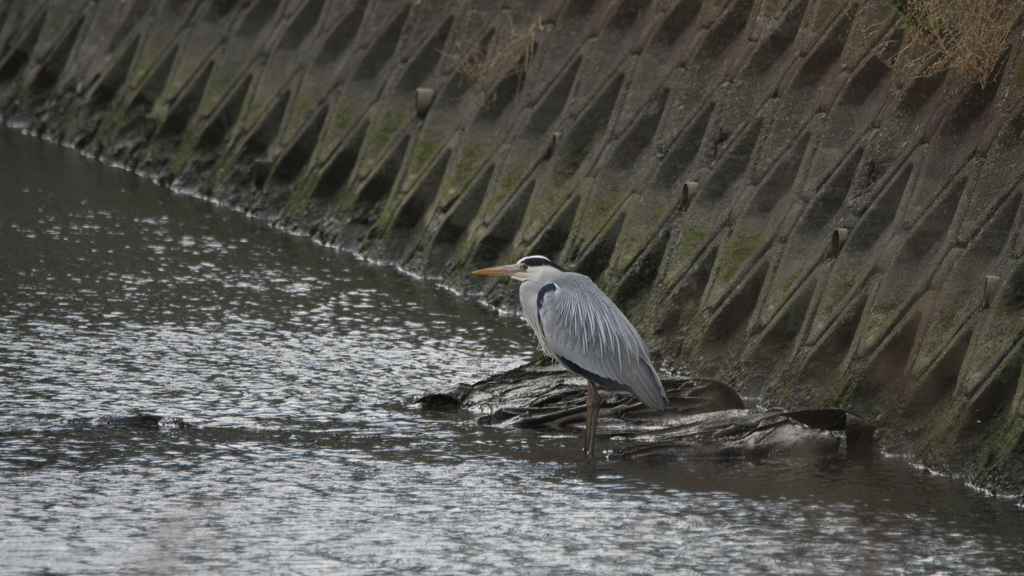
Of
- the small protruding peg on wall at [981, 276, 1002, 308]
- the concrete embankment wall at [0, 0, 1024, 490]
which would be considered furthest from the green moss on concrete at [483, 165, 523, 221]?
the small protruding peg on wall at [981, 276, 1002, 308]

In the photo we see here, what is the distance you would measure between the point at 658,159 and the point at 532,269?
3.63 m

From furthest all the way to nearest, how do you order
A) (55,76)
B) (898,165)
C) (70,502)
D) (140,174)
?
Answer: (55,76) → (140,174) → (898,165) → (70,502)

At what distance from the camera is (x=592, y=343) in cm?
947

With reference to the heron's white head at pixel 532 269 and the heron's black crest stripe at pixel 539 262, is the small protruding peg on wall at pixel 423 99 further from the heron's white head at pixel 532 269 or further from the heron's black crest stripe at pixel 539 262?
the heron's black crest stripe at pixel 539 262

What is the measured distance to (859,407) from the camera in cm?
984

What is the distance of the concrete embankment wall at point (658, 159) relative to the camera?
31.9ft

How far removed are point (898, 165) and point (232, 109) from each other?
11333mm

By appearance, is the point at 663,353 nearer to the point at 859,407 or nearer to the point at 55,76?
the point at 859,407

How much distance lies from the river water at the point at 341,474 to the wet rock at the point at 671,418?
0.81ft

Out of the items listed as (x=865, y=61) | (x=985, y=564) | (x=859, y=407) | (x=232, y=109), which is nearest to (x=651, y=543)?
(x=985, y=564)

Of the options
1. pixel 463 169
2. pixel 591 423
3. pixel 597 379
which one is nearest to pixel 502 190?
pixel 463 169

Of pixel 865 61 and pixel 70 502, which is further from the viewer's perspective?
pixel 865 61

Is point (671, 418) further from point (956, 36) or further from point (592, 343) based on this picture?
point (956, 36)

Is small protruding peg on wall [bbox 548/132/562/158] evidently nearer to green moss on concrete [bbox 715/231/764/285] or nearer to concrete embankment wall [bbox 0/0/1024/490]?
concrete embankment wall [bbox 0/0/1024/490]
